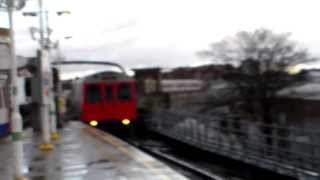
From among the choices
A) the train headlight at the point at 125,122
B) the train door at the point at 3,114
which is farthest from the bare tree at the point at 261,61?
the train door at the point at 3,114

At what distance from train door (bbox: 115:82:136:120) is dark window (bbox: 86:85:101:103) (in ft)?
3.38

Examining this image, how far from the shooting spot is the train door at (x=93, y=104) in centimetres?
3928

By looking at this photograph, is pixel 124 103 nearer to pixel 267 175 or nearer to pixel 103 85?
pixel 103 85

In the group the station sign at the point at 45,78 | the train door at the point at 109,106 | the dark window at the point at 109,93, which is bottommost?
the train door at the point at 109,106

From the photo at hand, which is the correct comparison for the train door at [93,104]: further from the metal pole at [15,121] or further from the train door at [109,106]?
the metal pole at [15,121]

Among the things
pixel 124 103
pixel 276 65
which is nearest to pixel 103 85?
pixel 124 103

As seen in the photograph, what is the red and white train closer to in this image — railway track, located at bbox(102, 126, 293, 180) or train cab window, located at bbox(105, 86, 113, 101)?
train cab window, located at bbox(105, 86, 113, 101)

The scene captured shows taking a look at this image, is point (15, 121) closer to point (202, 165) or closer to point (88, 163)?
point (88, 163)

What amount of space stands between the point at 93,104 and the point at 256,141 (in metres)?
18.9

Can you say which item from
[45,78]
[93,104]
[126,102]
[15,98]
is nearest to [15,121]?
[15,98]

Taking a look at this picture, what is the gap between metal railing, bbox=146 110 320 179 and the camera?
1773cm

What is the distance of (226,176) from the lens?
2148cm

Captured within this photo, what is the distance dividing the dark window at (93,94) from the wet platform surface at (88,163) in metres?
17.3

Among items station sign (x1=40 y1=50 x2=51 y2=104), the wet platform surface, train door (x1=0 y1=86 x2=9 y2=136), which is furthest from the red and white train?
station sign (x1=40 y1=50 x2=51 y2=104)
